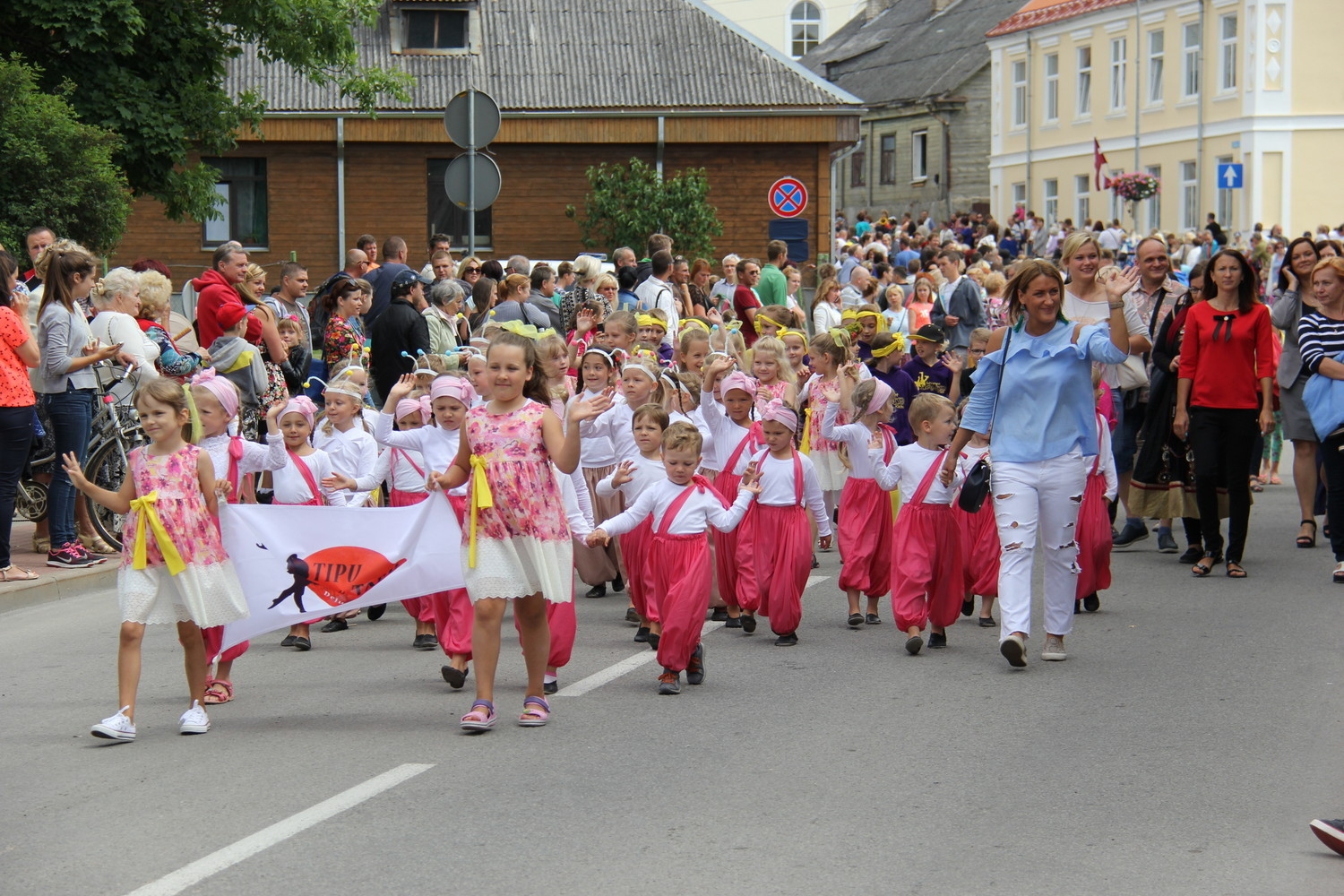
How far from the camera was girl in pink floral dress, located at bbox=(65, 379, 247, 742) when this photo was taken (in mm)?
7375

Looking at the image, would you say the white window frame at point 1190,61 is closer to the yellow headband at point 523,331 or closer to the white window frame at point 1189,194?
the white window frame at point 1189,194

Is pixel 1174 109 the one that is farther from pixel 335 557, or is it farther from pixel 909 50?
pixel 335 557

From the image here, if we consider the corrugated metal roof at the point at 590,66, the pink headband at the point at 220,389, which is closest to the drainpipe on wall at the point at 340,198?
the corrugated metal roof at the point at 590,66

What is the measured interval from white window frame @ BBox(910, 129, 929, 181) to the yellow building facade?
18.9 ft

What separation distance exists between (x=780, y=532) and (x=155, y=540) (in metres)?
3.52

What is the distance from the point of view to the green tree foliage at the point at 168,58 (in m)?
19.6

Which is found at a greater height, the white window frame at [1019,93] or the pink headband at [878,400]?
the white window frame at [1019,93]

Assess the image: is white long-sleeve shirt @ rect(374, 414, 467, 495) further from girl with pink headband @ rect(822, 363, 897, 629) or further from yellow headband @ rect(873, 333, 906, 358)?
yellow headband @ rect(873, 333, 906, 358)

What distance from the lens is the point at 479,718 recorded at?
24.1 feet

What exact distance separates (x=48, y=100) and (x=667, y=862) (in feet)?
40.1

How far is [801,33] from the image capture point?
287 feet

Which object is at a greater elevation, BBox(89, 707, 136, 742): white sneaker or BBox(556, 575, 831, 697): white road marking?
BBox(89, 707, 136, 742): white sneaker

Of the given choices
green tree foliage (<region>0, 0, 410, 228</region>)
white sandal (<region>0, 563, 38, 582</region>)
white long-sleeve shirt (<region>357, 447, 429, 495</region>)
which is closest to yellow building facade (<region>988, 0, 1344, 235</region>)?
green tree foliage (<region>0, 0, 410, 228</region>)

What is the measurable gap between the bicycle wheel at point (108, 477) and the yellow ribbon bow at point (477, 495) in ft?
18.1
